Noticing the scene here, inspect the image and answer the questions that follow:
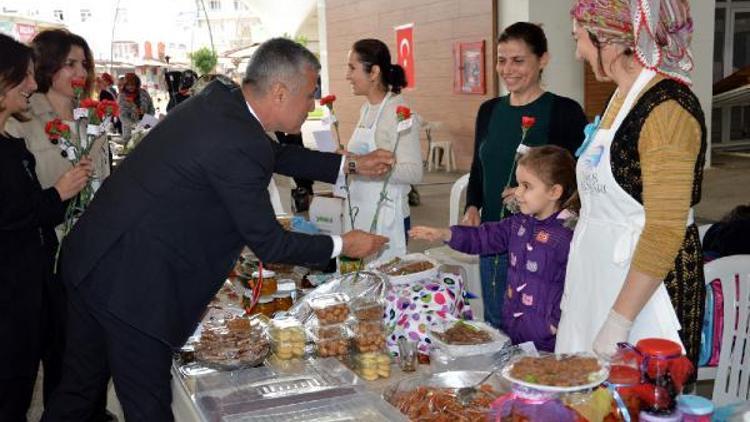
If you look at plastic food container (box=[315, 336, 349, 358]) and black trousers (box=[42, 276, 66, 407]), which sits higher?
plastic food container (box=[315, 336, 349, 358])

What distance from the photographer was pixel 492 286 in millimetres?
2586

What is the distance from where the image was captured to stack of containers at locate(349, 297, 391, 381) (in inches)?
68.6

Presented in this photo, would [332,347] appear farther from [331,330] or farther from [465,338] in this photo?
[465,338]

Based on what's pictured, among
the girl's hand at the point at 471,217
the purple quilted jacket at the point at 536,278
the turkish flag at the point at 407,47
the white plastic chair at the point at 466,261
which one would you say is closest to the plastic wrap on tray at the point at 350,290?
the purple quilted jacket at the point at 536,278

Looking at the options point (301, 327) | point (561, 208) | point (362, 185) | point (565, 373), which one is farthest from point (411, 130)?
point (565, 373)

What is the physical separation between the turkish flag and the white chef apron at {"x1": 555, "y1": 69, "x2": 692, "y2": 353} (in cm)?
896

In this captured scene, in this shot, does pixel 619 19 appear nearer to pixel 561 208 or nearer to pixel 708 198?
pixel 561 208

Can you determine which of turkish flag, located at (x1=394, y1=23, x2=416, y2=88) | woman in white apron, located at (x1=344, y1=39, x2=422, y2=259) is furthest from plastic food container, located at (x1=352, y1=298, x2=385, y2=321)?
turkish flag, located at (x1=394, y1=23, x2=416, y2=88)

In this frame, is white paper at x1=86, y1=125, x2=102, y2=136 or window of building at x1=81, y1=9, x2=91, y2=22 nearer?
white paper at x1=86, y1=125, x2=102, y2=136

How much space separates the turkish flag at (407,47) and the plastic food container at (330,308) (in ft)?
28.6

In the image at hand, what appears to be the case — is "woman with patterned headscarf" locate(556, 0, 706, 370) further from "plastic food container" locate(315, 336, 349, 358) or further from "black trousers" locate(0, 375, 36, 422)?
"black trousers" locate(0, 375, 36, 422)

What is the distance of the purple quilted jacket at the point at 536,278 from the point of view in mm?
1989

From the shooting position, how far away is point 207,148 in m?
1.70

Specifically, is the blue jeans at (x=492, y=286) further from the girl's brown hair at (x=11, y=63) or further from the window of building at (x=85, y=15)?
the window of building at (x=85, y=15)
